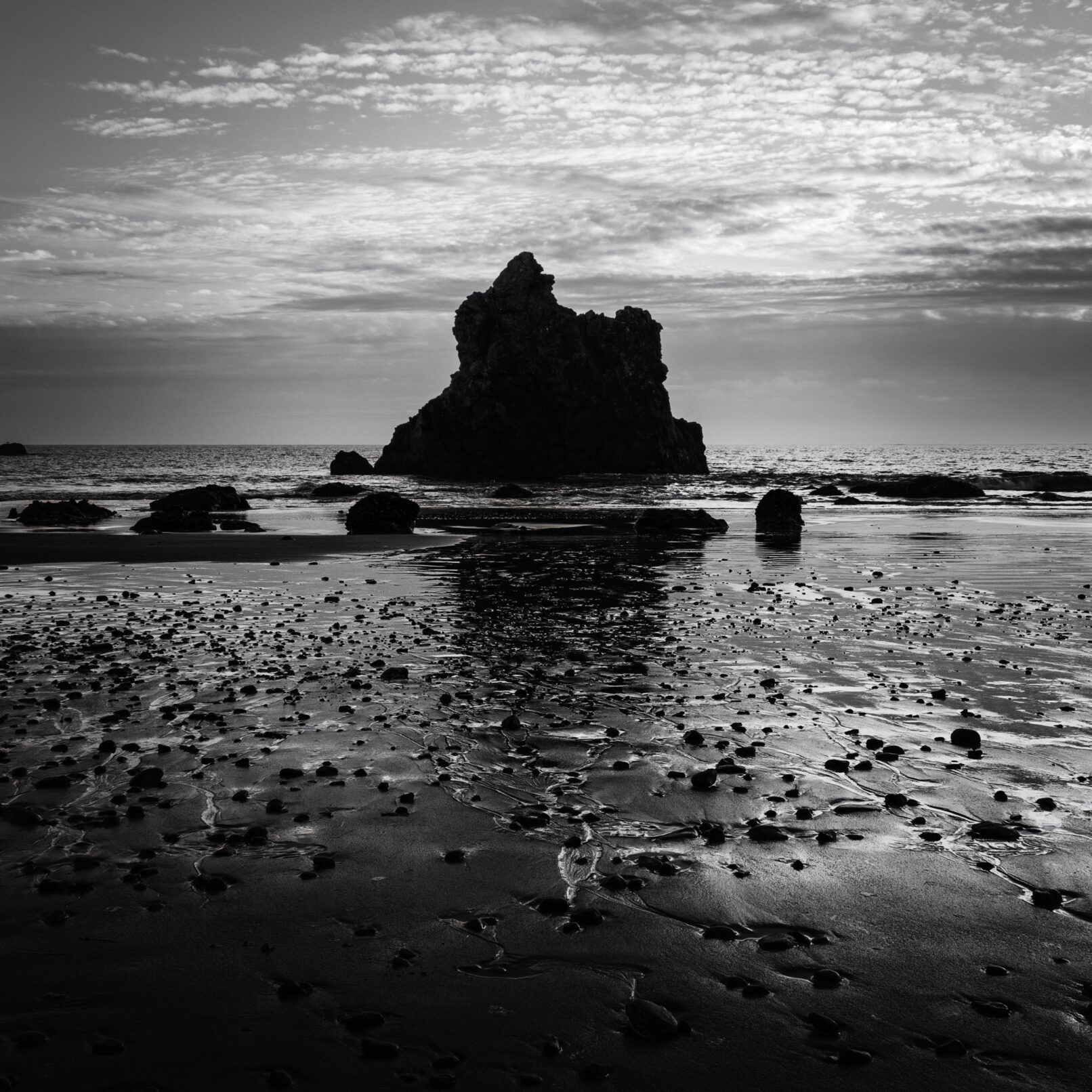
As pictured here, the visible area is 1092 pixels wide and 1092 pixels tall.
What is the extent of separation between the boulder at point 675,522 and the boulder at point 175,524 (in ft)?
60.0

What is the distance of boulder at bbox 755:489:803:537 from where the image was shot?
39.8m

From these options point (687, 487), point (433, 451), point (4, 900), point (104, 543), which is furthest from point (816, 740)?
point (433, 451)

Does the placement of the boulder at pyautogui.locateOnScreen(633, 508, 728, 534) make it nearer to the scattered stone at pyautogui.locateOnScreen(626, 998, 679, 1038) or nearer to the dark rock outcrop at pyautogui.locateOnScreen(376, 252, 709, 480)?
the scattered stone at pyautogui.locateOnScreen(626, 998, 679, 1038)

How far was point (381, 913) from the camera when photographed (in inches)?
261

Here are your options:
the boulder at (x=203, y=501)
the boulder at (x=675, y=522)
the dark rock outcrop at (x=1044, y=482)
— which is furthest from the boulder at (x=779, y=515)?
the dark rock outcrop at (x=1044, y=482)

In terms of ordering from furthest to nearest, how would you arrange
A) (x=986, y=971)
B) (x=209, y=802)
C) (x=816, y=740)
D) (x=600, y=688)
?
(x=600, y=688), (x=816, y=740), (x=209, y=802), (x=986, y=971)

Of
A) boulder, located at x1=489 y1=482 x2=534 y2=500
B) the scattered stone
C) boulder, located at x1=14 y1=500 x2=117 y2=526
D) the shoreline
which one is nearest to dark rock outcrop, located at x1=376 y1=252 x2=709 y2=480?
boulder, located at x1=489 y1=482 x2=534 y2=500

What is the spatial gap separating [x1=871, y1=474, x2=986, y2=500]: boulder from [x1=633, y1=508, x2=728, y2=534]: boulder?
34334mm

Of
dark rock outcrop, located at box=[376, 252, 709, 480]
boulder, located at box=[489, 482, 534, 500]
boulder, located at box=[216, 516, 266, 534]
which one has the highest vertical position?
dark rock outcrop, located at box=[376, 252, 709, 480]

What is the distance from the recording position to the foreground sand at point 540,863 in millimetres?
5176

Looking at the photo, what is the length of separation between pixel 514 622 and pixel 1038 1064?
13.6m

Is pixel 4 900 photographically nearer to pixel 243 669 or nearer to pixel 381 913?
pixel 381 913

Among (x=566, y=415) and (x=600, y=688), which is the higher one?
(x=566, y=415)

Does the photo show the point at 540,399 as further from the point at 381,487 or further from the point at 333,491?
the point at 333,491
